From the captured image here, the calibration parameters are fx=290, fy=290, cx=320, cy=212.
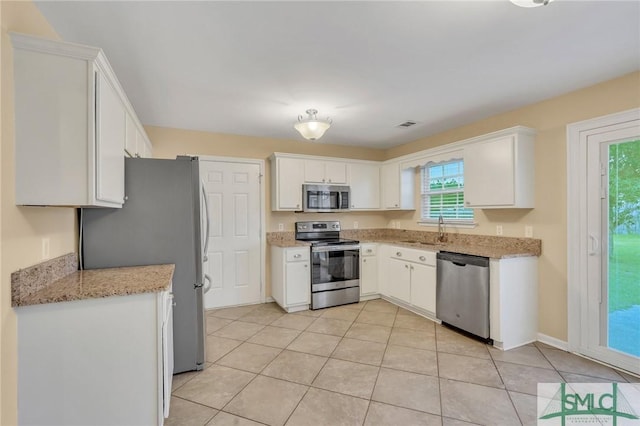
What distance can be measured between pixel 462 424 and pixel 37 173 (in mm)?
2762

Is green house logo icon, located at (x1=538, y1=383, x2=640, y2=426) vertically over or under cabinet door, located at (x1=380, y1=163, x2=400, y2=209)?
under

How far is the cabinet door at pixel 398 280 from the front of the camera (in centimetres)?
380

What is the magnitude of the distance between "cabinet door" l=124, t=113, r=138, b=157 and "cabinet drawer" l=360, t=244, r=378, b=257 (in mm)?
3007

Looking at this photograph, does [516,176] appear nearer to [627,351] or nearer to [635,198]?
[635,198]

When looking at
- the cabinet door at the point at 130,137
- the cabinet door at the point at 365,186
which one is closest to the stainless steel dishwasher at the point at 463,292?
the cabinet door at the point at 365,186

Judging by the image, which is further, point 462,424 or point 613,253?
point 613,253

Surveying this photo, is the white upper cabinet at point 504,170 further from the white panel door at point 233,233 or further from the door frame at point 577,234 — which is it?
the white panel door at point 233,233

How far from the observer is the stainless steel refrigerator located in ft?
6.98

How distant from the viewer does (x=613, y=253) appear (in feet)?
8.23

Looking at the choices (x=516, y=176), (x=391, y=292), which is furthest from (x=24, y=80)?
(x=391, y=292)

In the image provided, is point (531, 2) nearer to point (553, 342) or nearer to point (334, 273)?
point (553, 342)

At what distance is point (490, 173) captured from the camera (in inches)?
123

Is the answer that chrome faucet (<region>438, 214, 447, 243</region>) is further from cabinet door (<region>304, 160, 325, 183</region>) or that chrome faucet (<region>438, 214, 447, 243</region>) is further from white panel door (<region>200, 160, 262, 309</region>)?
white panel door (<region>200, 160, 262, 309</region>)

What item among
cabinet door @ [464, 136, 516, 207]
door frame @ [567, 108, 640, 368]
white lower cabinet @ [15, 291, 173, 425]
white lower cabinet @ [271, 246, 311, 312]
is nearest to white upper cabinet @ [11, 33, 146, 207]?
white lower cabinet @ [15, 291, 173, 425]
